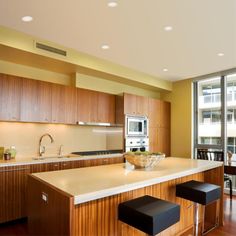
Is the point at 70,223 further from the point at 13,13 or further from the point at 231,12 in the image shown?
the point at 231,12

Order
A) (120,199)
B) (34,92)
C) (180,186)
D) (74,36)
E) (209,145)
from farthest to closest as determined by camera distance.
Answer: (209,145)
(34,92)
(74,36)
(180,186)
(120,199)

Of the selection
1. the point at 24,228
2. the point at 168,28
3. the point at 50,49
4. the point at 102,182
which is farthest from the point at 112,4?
the point at 24,228

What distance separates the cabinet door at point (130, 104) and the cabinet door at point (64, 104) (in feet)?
3.88

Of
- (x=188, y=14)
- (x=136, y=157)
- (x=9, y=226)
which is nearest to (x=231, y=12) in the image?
(x=188, y=14)

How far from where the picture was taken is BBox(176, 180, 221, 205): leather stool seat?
89.1 inches

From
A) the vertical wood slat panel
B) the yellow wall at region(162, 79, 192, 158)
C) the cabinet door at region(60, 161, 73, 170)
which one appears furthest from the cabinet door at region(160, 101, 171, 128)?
the vertical wood slat panel

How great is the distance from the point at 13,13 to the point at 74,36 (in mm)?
873

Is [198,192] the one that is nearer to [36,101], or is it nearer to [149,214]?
[149,214]

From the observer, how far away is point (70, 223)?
1448mm

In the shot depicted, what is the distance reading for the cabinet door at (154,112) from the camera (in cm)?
535

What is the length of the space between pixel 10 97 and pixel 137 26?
2204mm

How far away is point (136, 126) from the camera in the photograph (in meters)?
4.92

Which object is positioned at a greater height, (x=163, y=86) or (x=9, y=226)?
(x=163, y=86)

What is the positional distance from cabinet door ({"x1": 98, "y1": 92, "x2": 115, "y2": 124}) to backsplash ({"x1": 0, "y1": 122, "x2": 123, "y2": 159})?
1.20 feet
